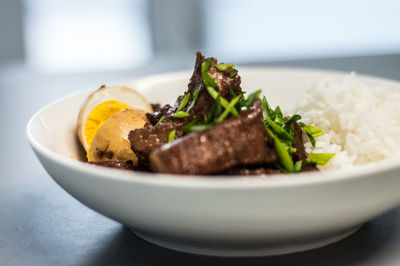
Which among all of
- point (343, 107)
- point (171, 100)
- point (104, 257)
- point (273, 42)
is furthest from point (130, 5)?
point (104, 257)

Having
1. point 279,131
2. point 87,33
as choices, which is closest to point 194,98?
point 279,131

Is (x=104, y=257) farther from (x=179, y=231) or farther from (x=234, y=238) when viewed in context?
(x=234, y=238)

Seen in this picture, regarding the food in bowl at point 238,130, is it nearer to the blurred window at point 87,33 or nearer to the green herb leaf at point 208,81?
the green herb leaf at point 208,81

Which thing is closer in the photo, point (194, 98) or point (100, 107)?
point (194, 98)

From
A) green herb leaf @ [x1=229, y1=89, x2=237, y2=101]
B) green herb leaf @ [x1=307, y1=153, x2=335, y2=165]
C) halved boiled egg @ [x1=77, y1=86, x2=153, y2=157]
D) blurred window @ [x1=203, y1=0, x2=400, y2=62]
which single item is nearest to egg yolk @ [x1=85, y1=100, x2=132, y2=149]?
halved boiled egg @ [x1=77, y1=86, x2=153, y2=157]

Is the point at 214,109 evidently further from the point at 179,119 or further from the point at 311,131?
the point at 311,131

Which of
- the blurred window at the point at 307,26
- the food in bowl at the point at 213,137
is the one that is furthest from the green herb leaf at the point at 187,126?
the blurred window at the point at 307,26
